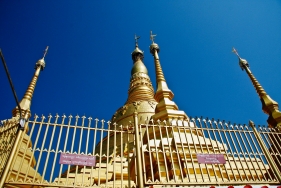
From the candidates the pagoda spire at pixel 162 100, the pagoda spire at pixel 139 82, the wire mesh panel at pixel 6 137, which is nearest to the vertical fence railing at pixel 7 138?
the wire mesh panel at pixel 6 137

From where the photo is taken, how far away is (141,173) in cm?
462

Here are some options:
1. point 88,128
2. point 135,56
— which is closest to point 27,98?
point 88,128

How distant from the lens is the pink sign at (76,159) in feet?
15.6

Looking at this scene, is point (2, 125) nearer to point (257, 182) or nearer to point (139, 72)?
point (257, 182)

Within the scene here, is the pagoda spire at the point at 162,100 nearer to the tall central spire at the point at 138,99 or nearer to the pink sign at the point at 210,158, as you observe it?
the pink sign at the point at 210,158

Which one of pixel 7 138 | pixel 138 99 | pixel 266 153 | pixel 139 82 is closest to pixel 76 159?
pixel 7 138

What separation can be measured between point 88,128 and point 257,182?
3.97 m

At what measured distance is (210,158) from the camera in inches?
213

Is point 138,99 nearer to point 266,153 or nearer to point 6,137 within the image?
point 266,153

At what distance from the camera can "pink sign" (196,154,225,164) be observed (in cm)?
531

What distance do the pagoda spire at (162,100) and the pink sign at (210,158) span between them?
251 cm

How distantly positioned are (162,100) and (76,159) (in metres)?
5.75

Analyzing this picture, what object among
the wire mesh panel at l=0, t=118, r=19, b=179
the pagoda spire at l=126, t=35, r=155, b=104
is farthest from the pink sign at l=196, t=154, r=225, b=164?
the pagoda spire at l=126, t=35, r=155, b=104

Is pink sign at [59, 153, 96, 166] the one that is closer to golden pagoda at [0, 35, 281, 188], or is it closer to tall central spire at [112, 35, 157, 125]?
golden pagoda at [0, 35, 281, 188]
